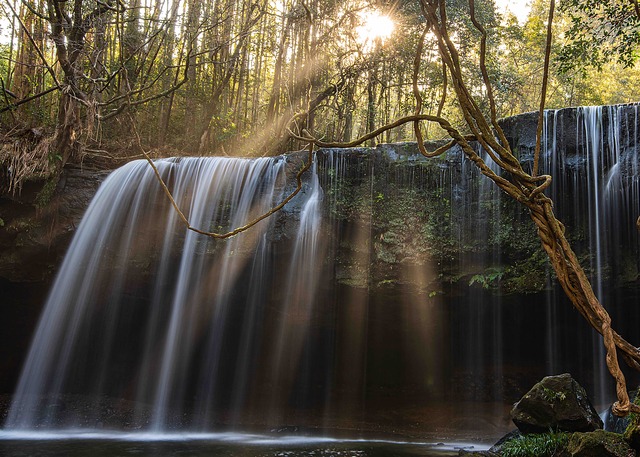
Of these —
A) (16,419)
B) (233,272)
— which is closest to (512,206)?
(233,272)

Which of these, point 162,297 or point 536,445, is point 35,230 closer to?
point 162,297

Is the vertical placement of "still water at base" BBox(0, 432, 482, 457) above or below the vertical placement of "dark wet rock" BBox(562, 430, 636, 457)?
below

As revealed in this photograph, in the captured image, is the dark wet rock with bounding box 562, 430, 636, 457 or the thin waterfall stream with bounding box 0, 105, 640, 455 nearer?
the dark wet rock with bounding box 562, 430, 636, 457

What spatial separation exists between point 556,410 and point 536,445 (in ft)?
1.98

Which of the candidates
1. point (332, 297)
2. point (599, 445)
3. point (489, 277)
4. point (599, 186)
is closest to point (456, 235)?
point (489, 277)

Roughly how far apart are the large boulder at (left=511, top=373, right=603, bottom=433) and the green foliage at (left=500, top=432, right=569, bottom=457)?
0.18 m

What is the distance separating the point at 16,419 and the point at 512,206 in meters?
8.65

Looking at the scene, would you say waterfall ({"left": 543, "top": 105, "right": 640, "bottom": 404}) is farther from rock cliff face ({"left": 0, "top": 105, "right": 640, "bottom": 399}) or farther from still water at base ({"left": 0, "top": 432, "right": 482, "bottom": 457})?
still water at base ({"left": 0, "top": 432, "right": 482, "bottom": 457})

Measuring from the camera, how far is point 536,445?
15.9 feet

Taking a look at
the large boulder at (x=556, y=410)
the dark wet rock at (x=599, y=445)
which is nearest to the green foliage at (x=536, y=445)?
the large boulder at (x=556, y=410)

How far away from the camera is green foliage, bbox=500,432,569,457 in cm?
466

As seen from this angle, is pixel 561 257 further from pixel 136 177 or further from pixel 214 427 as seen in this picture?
pixel 136 177

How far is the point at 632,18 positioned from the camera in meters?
6.98

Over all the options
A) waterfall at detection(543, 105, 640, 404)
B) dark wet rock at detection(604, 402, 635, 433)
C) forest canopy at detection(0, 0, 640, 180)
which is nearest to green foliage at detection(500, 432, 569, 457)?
dark wet rock at detection(604, 402, 635, 433)
